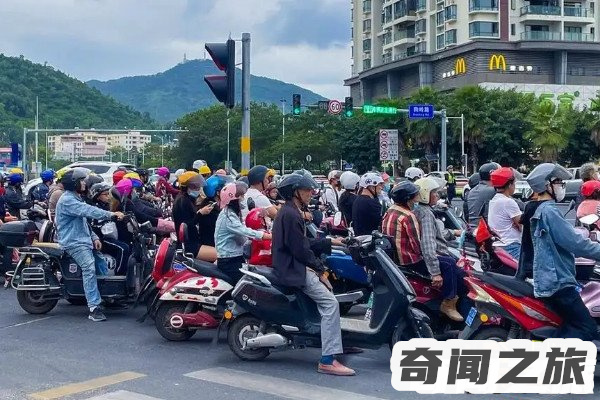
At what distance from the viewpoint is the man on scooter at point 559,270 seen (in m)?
6.84

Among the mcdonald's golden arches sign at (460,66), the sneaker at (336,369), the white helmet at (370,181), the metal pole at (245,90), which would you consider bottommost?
the sneaker at (336,369)

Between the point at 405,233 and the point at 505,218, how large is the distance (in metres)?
1.09

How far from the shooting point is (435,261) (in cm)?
835

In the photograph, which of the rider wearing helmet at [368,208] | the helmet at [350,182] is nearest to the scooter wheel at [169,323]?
the rider wearing helmet at [368,208]

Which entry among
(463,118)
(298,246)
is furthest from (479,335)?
(463,118)

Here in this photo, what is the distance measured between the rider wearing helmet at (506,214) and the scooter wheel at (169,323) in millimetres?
3320

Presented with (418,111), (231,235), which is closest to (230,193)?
(231,235)

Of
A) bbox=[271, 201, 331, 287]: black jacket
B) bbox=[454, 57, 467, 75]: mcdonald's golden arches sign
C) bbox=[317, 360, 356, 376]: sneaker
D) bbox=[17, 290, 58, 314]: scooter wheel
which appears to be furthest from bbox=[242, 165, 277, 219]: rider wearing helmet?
bbox=[454, 57, 467, 75]: mcdonald's golden arches sign

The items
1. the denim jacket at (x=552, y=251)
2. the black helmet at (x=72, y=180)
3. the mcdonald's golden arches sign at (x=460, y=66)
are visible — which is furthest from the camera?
the mcdonald's golden arches sign at (x=460, y=66)

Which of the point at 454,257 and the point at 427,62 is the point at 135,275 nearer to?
the point at 454,257

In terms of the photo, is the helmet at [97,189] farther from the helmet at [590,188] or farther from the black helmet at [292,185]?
the helmet at [590,188]

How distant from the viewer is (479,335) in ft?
Answer: 24.2

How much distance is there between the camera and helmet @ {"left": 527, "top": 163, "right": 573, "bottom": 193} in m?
7.05

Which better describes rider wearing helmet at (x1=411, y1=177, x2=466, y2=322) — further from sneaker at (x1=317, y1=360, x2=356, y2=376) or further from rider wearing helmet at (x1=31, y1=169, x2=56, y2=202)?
rider wearing helmet at (x1=31, y1=169, x2=56, y2=202)
